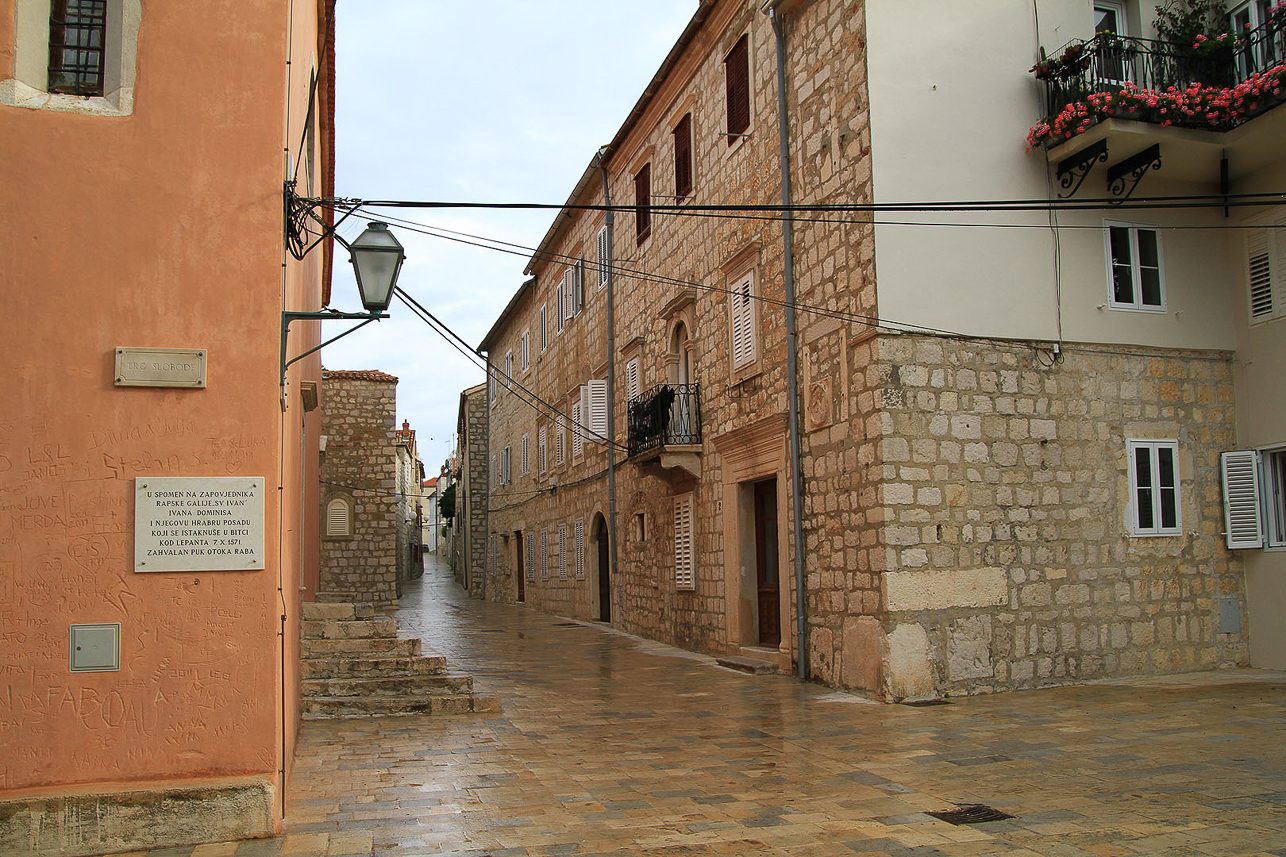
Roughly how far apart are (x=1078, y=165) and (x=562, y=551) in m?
15.9

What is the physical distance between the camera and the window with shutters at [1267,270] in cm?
1125

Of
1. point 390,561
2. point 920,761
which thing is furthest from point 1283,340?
point 390,561

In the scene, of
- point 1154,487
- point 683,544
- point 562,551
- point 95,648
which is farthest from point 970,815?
point 562,551

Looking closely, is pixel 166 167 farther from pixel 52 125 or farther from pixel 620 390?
pixel 620 390

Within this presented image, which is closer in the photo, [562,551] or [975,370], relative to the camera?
[975,370]

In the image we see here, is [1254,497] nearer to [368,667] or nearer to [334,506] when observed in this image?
[368,667]

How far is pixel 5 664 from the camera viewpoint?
17.3 feet

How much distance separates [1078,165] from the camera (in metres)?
11.0

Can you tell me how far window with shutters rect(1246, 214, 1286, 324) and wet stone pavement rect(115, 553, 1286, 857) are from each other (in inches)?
156

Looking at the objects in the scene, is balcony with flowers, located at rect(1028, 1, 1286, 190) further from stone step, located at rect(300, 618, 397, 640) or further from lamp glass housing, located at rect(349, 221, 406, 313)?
stone step, located at rect(300, 618, 397, 640)

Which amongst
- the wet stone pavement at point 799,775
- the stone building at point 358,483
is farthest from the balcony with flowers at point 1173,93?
the stone building at point 358,483

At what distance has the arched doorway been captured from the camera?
70.2ft

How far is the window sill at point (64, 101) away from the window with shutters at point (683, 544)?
10.7m

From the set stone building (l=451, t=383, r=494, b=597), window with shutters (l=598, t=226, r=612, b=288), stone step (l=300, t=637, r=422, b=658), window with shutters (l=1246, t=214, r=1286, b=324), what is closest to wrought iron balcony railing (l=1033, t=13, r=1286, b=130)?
window with shutters (l=1246, t=214, r=1286, b=324)
